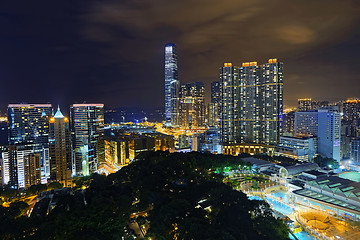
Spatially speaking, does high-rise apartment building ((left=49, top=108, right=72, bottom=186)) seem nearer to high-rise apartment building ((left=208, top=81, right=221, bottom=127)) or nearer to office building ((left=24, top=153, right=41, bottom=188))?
office building ((left=24, top=153, right=41, bottom=188))

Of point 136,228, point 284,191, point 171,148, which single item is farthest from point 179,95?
point 136,228

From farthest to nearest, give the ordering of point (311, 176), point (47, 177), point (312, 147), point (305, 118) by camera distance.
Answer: point (305, 118) → point (312, 147) → point (47, 177) → point (311, 176)

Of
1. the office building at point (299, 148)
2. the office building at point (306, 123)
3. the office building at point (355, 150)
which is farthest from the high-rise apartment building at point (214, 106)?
the office building at point (355, 150)

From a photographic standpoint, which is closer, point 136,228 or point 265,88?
point 136,228

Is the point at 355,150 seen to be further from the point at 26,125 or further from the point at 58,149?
the point at 26,125

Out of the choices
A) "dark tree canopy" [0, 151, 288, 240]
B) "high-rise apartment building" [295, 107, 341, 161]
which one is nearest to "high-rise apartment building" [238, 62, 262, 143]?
"high-rise apartment building" [295, 107, 341, 161]

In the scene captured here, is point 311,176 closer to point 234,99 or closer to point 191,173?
point 191,173

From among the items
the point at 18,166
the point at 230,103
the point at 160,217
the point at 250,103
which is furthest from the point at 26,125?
the point at 250,103
